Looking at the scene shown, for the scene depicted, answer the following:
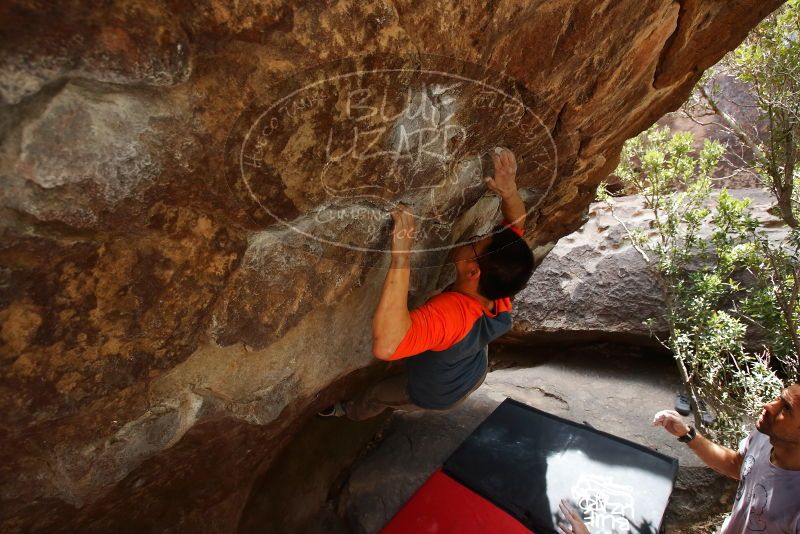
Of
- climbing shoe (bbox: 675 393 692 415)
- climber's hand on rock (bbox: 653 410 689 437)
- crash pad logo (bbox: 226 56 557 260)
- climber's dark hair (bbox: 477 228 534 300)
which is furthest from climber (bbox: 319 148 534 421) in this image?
climbing shoe (bbox: 675 393 692 415)

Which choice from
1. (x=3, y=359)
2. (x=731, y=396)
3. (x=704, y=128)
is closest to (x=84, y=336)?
(x=3, y=359)

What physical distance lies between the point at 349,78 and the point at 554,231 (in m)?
2.84

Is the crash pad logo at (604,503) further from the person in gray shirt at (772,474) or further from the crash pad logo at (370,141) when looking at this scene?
the crash pad logo at (370,141)

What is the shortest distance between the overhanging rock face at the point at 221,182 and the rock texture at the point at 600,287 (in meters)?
2.96

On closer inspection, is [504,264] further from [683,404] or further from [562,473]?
[683,404]

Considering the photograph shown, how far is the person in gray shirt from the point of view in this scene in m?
1.91

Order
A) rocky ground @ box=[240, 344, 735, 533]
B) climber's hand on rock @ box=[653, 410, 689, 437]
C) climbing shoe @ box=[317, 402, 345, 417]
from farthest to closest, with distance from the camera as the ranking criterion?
rocky ground @ box=[240, 344, 735, 533] < climbing shoe @ box=[317, 402, 345, 417] < climber's hand on rock @ box=[653, 410, 689, 437]

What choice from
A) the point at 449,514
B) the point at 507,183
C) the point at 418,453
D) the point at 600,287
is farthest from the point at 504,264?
the point at 600,287

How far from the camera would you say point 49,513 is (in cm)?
166

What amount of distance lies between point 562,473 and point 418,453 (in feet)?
3.64

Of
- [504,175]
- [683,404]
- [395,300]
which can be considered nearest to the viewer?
[395,300]

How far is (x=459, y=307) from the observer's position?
2.06 meters

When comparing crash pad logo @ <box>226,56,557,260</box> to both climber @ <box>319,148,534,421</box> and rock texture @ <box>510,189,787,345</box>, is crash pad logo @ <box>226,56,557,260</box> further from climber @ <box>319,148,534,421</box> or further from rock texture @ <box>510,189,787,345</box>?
rock texture @ <box>510,189,787,345</box>

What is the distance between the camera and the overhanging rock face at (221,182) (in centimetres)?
102
